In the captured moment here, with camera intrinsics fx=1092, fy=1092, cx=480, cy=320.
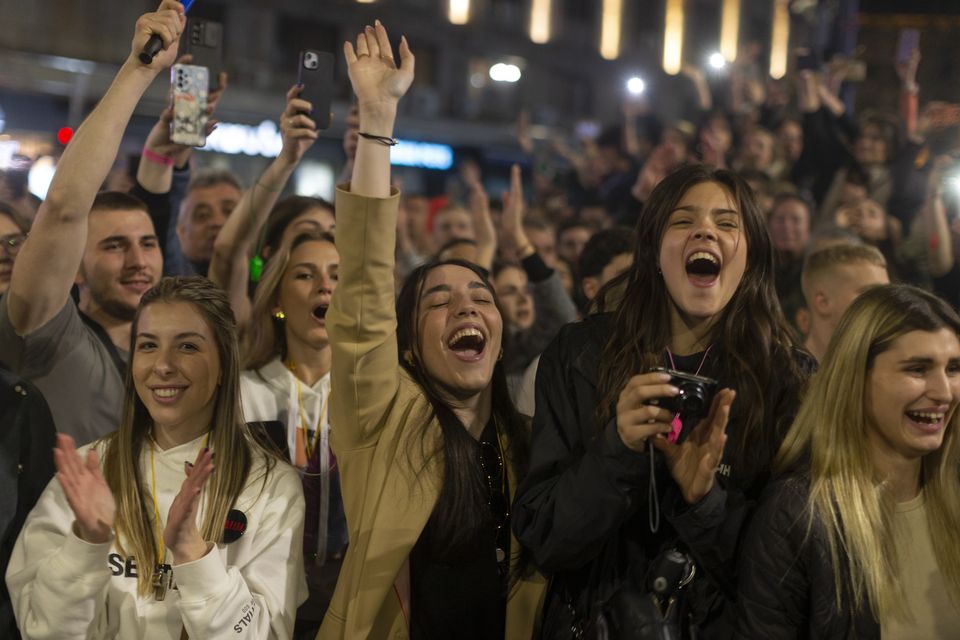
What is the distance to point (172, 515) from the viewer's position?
2371 mm

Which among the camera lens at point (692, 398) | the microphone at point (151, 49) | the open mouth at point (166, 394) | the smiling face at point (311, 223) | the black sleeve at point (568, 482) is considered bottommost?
A: the black sleeve at point (568, 482)

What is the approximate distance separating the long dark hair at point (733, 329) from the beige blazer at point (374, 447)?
20.1 inches

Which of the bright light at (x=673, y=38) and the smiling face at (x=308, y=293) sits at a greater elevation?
the bright light at (x=673, y=38)

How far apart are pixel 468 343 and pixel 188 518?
887mm

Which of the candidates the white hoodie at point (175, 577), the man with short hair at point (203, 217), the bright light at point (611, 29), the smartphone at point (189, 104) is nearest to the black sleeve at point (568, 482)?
the white hoodie at point (175, 577)

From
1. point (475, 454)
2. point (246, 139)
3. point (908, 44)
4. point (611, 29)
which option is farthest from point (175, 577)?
point (611, 29)

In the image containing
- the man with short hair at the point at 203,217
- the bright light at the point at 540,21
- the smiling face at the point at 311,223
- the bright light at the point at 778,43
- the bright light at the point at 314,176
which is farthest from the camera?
the bright light at the point at 540,21

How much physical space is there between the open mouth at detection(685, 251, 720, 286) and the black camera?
430mm

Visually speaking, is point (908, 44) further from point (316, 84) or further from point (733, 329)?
point (733, 329)

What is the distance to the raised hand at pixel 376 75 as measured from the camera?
266cm

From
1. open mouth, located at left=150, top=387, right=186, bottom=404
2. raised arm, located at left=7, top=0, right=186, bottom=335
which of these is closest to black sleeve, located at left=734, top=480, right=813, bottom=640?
open mouth, located at left=150, top=387, right=186, bottom=404

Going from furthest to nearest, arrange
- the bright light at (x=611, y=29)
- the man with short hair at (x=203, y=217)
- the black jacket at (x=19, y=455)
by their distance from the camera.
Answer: the bright light at (x=611, y=29) → the man with short hair at (x=203, y=217) → the black jacket at (x=19, y=455)

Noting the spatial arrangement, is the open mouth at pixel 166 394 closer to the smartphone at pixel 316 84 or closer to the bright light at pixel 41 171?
the smartphone at pixel 316 84

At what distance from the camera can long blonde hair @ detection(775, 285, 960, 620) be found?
2.42 meters
